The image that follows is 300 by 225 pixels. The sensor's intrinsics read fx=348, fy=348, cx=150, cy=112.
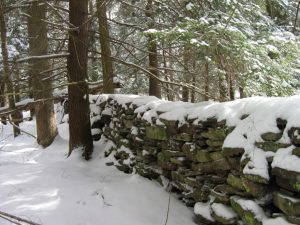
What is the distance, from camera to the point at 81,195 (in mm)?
5238

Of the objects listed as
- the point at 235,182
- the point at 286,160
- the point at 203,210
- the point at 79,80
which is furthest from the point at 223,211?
the point at 79,80

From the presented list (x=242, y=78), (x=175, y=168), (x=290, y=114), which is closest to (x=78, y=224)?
(x=175, y=168)

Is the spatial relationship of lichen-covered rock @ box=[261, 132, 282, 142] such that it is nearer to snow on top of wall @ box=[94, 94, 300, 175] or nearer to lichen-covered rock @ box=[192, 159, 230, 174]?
snow on top of wall @ box=[94, 94, 300, 175]

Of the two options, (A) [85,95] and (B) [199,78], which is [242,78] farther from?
(A) [85,95]

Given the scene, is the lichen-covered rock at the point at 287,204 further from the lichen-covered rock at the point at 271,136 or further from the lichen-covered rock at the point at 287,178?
the lichen-covered rock at the point at 271,136

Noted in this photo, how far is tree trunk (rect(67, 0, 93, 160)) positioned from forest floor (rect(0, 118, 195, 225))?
0.33 m

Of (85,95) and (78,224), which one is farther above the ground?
(85,95)

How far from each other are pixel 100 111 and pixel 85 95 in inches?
47.0

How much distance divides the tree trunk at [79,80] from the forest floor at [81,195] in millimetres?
327

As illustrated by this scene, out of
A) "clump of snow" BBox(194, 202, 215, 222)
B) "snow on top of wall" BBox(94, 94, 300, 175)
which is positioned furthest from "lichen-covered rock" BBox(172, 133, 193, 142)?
"clump of snow" BBox(194, 202, 215, 222)

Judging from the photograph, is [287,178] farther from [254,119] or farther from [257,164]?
[254,119]

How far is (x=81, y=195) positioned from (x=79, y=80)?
104 inches

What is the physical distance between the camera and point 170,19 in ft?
27.6

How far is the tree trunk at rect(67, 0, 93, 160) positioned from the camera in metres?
6.96
